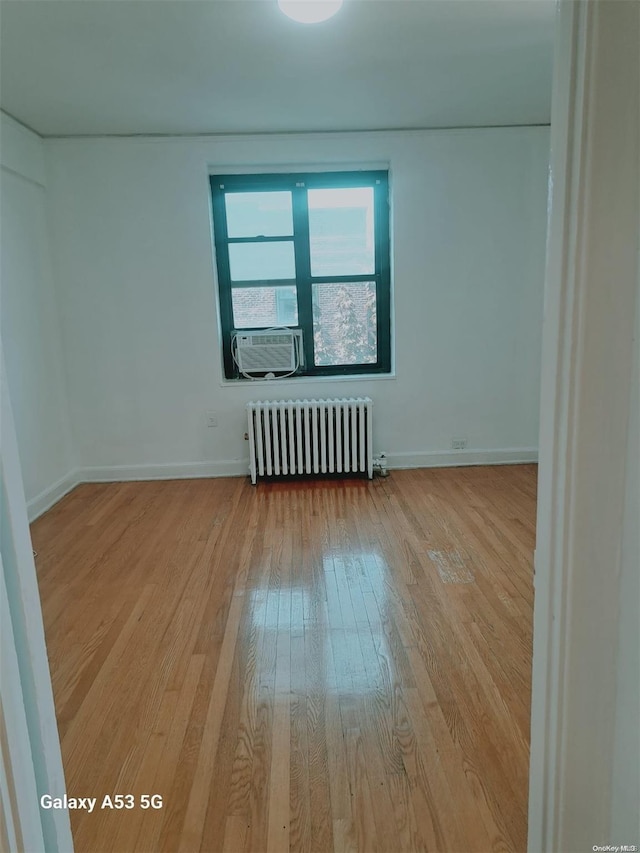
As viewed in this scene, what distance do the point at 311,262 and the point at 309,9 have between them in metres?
1.95

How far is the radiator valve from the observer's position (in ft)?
13.4

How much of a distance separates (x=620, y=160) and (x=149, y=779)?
1.80 metres

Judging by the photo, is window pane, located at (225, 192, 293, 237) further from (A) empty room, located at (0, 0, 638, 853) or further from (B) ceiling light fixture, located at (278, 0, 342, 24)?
(B) ceiling light fixture, located at (278, 0, 342, 24)

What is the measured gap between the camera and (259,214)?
155 inches

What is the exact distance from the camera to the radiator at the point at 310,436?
3.87 m

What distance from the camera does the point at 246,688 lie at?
174 centimetres

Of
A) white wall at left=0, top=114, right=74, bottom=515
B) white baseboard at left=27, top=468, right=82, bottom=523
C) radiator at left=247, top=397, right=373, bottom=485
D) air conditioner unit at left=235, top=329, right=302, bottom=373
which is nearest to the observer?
white wall at left=0, top=114, right=74, bottom=515

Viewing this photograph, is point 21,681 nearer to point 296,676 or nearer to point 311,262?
point 296,676

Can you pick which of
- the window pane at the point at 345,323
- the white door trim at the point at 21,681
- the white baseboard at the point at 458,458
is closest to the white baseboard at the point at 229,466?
the white baseboard at the point at 458,458

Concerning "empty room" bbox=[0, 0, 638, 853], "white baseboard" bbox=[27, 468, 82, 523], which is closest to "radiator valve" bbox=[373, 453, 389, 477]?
"empty room" bbox=[0, 0, 638, 853]

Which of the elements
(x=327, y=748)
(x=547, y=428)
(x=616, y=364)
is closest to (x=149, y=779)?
(x=327, y=748)

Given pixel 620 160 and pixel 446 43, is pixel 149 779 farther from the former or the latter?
pixel 446 43

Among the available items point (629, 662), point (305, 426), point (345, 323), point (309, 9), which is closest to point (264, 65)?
point (309, 9)

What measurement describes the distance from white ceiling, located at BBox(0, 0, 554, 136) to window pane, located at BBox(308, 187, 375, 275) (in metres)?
0.49
